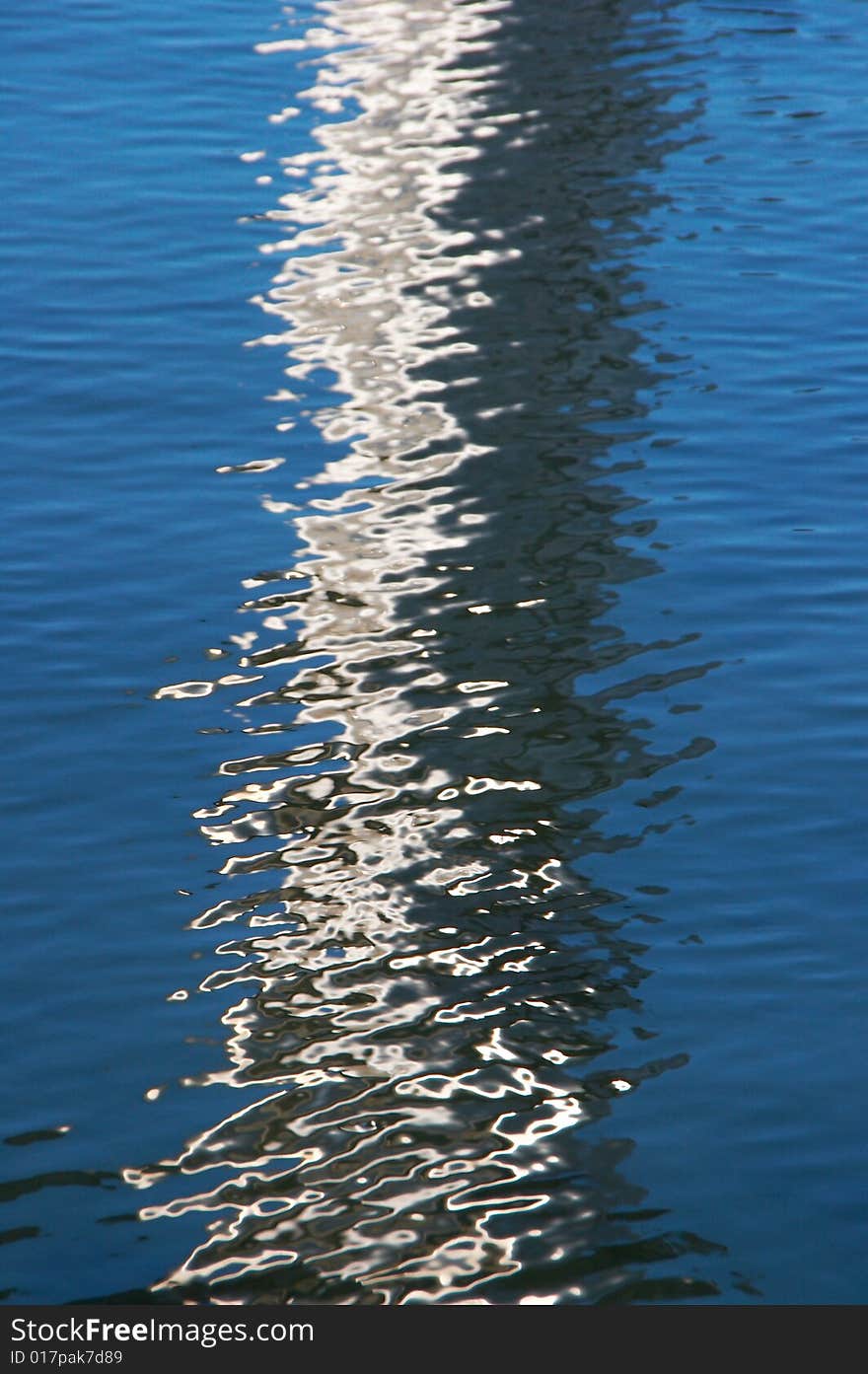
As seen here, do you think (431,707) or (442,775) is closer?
(442,775)

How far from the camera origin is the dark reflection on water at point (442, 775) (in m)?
5.45

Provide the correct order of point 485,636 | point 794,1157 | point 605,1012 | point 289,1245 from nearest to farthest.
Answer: point 289,1245 → point 794,1157 → point 605,1012 → point 485,636

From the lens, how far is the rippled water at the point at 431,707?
5.58 metres

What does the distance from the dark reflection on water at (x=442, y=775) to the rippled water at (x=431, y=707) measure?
0.02 m

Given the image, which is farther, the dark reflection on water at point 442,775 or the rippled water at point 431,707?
the rippled water at point 431,707

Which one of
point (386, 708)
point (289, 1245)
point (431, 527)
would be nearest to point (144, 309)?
point (431, 527)

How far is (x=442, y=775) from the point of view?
300 inches

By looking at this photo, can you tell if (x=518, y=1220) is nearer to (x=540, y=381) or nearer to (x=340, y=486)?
(x=340, y=486)

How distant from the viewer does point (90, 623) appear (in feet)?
28.2

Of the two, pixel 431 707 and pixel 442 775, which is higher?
pixel 431 707

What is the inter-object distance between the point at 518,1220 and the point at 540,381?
6.80 m

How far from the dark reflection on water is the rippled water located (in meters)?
0.02

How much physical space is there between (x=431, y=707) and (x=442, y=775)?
0.53 meters

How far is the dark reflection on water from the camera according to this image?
17.9 ft
